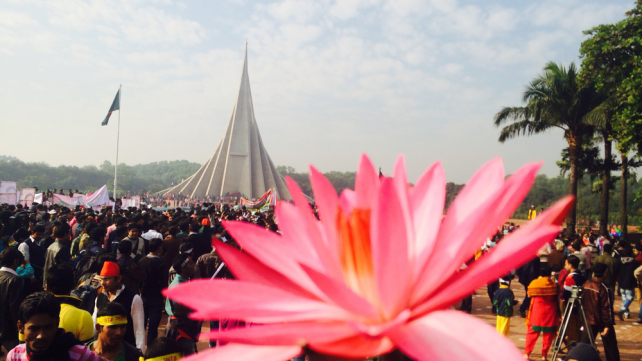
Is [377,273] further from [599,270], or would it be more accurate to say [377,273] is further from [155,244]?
[599,270]

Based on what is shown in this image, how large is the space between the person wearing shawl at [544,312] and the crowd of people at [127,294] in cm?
1

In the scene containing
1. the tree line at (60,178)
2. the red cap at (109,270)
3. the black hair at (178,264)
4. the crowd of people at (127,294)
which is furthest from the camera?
the tree line at (60,178)

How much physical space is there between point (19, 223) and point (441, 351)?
28.1 ft

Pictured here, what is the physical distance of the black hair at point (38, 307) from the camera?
2041mm

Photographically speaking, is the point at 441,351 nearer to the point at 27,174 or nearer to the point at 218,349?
the point at 218,349

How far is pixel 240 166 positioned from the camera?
103 ft

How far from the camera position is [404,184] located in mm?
389

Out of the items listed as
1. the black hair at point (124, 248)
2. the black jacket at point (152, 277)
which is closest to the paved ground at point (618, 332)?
the black jacket at point (152, 277)

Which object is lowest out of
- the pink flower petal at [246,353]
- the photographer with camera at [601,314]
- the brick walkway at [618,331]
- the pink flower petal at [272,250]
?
the brick walkway at [618,331]

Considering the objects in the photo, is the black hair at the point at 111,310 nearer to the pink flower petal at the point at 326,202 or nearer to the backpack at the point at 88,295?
the backpack at the point at 88,295

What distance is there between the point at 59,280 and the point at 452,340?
10.4 feet

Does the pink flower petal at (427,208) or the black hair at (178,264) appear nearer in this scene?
the pink flower petal at (427,208)

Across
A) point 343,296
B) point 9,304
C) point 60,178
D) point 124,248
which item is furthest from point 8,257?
point 60,178

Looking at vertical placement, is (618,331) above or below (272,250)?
below
